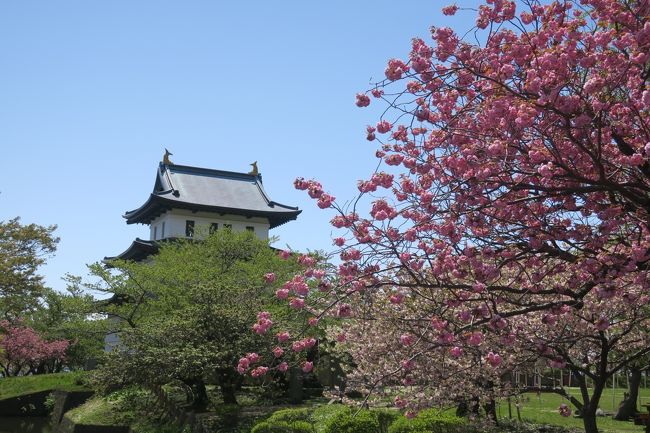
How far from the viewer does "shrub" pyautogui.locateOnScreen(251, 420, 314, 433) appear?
48.0 feet

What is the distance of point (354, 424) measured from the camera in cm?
1353

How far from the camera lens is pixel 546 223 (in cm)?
704

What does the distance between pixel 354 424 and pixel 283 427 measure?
2.19 meters

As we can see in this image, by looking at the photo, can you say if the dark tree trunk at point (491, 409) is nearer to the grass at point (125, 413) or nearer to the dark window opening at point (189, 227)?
the grass at point (125, 413)

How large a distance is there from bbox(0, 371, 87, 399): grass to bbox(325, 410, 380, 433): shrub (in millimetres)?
22817

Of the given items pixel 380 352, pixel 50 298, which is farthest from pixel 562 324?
pixel 50 298

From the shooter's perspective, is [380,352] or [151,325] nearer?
[380,352]

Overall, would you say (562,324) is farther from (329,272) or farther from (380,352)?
(329,272)

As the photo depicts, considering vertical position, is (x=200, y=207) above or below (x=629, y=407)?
above

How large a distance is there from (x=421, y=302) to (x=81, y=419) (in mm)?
16274

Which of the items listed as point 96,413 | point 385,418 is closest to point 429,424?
point 385,418

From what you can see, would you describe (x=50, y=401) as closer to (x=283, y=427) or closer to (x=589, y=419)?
(x=283, y=427)

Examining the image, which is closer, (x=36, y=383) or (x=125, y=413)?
(x=125, y=413)

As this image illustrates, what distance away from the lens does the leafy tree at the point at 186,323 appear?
18047 mm
